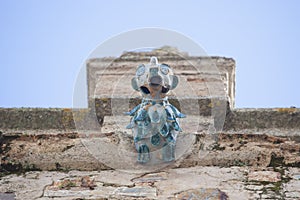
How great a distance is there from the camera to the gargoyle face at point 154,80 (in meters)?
7.34

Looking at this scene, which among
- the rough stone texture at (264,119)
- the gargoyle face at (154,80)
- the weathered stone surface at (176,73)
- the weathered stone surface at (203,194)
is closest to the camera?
the weathered stone surface at (203,194)

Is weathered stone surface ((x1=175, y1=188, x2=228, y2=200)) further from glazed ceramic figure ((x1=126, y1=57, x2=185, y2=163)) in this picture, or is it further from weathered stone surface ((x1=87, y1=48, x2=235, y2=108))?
weathered stone surface ((x1=87, y1=48, x2=235, y2=108))

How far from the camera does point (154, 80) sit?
24.1ft

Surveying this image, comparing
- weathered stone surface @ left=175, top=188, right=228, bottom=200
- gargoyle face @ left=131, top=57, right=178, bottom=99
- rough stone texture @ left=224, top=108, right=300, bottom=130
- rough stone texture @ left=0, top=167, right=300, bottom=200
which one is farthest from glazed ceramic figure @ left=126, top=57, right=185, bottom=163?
rough stone texture @ left=224, top=108, right=300, bottom=130

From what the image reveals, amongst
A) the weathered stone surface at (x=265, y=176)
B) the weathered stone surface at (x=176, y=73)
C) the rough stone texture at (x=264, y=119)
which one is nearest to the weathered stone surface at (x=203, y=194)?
the weathered stone surface at (x=265, y=176)

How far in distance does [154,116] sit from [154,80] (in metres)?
0.30

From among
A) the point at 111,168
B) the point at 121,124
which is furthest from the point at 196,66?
the point at 111,168

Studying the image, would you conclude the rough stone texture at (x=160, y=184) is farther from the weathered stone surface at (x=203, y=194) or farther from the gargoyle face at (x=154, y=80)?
the gargoyle face at (x=154, y=80)

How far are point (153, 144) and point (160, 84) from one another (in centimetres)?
50

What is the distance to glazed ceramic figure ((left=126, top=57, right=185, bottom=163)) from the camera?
289 inches

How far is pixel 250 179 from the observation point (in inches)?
286

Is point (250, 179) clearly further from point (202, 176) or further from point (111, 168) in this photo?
point (111, 168)

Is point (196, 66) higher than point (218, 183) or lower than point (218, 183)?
higher

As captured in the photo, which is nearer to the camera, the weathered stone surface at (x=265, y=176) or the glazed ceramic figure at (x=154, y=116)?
the weathered stone surface at (x=265, y=176)
